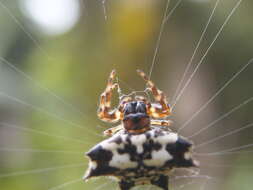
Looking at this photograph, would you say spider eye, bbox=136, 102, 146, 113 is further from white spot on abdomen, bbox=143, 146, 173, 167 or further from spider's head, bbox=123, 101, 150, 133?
white spot on abdomen, bbox=143, 146, 173, 167

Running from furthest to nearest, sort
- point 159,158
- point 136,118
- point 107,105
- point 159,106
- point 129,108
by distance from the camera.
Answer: point 107,105 → point 159,106 → point 129,108 → point 136,118 → point 159,158

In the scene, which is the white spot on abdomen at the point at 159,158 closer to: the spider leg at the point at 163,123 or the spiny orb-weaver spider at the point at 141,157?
the spiny orb-weaver spider at the point at 141,157

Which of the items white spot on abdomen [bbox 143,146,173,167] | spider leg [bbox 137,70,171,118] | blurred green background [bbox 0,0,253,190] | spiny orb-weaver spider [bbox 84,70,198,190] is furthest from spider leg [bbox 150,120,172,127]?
blurred green background [bbox 0,0,253,190]

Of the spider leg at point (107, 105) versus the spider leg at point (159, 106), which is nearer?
the spider leg at point (159, 106)

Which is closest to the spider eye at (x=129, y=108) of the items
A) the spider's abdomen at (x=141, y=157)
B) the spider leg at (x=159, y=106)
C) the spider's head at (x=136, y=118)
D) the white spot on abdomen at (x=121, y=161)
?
the spider's head at (x=136, y=118)

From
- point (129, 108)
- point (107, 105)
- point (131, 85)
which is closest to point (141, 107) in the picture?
point (129, 108)

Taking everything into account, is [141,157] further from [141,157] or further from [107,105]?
[107,105]

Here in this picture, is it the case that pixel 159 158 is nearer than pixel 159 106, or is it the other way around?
pixel 159 158

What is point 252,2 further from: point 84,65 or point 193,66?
point 84,65
